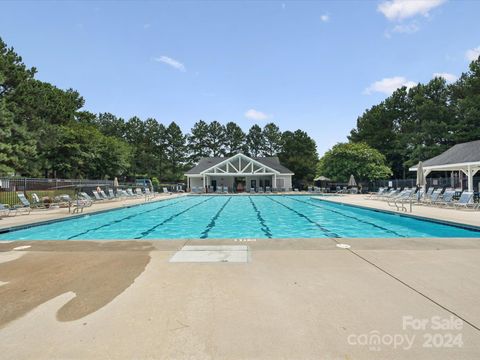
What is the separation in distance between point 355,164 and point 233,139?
32.5 metres

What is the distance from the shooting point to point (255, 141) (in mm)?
62406

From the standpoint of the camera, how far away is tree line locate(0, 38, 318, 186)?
71.3 ft

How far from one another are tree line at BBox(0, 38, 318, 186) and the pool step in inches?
684

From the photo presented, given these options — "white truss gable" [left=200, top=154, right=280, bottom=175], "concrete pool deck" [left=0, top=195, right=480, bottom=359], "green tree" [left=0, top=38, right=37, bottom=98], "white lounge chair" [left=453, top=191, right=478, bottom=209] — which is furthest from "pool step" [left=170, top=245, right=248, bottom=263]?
"white truss gable" [left=200, top=154, right=280, bottom=175]

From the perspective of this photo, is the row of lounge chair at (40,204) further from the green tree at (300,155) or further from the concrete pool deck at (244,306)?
the green tree at (300,155)

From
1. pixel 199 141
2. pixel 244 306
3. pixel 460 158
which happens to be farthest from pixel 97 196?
pixel 199 141

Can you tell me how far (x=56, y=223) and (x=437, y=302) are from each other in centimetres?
1244

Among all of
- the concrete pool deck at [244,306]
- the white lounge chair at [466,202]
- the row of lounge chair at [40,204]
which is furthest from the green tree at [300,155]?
the concrete pool deck at [244,306]

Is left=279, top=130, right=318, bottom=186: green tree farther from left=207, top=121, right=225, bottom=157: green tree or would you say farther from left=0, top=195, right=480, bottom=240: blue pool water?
left=0, top=195, right=480, bottom=240: blue pool water

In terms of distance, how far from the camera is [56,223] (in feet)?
37.4

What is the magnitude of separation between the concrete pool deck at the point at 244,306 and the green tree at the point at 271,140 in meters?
56.0

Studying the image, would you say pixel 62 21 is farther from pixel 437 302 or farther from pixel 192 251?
pixel 437 302

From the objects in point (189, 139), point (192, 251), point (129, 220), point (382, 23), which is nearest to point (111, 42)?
point (129, 220)

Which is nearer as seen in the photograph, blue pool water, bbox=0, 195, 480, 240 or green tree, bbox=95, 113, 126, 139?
blue pool water, bbox=0, 195, 480, 240
